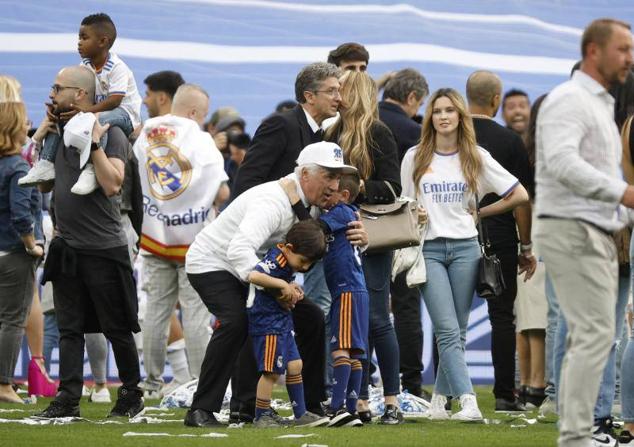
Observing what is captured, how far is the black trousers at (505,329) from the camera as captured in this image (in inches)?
399

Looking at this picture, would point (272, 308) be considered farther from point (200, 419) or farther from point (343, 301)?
point (200, 419)

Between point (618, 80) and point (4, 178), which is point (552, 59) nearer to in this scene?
point (4, 178)

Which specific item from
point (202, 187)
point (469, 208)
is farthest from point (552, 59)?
point (469, 208)

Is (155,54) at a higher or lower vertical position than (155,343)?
higher

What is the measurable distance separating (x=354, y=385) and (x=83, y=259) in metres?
1.88

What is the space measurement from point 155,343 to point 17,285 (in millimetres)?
1173

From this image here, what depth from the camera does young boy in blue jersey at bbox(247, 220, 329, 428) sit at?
7848mm

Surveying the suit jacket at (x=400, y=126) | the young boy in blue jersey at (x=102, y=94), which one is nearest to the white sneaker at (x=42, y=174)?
the young boy in blue jersey at (x=102, y=94)

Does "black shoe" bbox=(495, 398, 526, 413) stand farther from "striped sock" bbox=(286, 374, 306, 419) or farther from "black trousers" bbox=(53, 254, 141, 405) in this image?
"black trousers" bbox=(53, 254, 141, 405)

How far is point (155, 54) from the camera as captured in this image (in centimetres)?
1477

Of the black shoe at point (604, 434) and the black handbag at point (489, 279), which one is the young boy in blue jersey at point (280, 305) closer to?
the black handbag at point (489, 279)

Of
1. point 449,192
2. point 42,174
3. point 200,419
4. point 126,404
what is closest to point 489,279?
point 449,192

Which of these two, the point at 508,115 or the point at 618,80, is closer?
the point at 618,80

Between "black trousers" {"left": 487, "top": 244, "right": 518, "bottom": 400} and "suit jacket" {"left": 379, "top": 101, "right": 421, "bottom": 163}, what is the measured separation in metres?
0.94
